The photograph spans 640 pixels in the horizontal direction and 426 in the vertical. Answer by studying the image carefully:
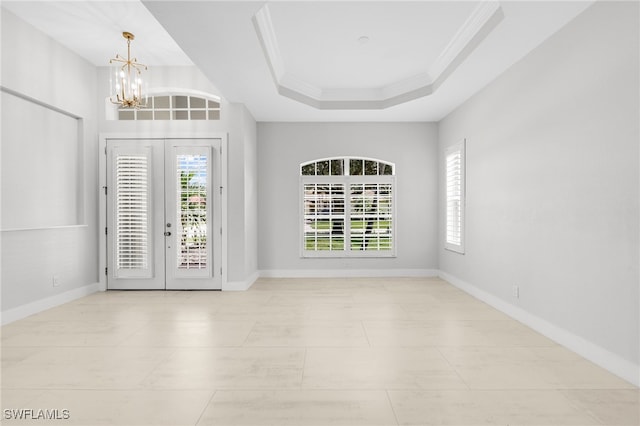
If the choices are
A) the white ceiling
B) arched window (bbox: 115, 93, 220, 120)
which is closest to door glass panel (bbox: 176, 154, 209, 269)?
arched window (bbox: 115, 93, 220, 120)

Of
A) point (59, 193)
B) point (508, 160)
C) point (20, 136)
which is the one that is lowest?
point (59, 193)

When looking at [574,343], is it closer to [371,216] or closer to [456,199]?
[456,199]

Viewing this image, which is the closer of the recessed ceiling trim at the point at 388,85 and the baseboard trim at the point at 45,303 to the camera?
the recessed ceiling trim at the point at 388,85

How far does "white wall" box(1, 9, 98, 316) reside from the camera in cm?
393

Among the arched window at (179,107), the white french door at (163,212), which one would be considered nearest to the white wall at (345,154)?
the arched window at (179,107)

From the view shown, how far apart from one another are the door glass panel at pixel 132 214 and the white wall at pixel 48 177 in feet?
1.19

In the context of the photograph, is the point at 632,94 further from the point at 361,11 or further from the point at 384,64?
the point at 384,64

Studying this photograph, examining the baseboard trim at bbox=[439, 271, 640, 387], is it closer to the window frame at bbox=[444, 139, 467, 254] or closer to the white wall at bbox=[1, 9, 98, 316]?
the window frame at bbox=[444, 139, 467, 254]

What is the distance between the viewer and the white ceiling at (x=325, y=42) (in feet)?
10.2

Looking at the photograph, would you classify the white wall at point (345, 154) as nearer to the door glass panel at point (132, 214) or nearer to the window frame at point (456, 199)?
the window frame at point (456, 199)

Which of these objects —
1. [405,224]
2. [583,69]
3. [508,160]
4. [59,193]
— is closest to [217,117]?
[59,193]

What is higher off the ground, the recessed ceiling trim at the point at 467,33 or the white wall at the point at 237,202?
the recessed ceiling trim at the point at 467,33

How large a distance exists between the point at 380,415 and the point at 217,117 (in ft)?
15.8

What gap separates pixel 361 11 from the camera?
3.41 m
